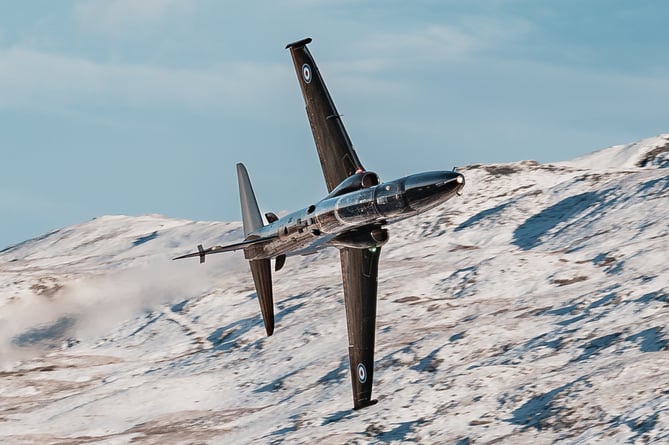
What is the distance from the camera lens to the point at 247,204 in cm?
4816

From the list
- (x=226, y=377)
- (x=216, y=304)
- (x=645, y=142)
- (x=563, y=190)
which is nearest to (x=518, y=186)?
(x=563, y=190)

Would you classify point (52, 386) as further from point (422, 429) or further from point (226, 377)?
point (422, 429)

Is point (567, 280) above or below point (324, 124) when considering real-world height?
below

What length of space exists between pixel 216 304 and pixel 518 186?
47.0 metres

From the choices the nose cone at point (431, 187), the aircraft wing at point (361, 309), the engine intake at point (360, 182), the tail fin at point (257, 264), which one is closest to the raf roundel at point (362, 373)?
the aircraft wing at point (361, 309)

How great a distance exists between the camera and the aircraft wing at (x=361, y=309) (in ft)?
141

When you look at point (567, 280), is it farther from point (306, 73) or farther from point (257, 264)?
point (306, 73)

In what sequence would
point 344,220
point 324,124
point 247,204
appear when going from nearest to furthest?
point 344,220
point 324,124
point 247,204

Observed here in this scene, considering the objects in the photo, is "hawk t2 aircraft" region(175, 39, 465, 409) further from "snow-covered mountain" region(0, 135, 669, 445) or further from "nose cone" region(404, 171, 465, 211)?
"snow-covered mountain" region(0, 135, 669, 445)

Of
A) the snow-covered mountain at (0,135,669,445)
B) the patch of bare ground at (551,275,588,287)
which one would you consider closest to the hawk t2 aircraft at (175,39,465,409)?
the snow-covered mountain at (0,135,669,445)

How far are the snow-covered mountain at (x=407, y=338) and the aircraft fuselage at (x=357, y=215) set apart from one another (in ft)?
85.1

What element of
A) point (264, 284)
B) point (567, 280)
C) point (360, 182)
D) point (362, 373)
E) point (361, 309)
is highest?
point (360, 182)

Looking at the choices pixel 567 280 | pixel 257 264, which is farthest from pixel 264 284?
pixel 567 280

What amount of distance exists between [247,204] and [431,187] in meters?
15.9
